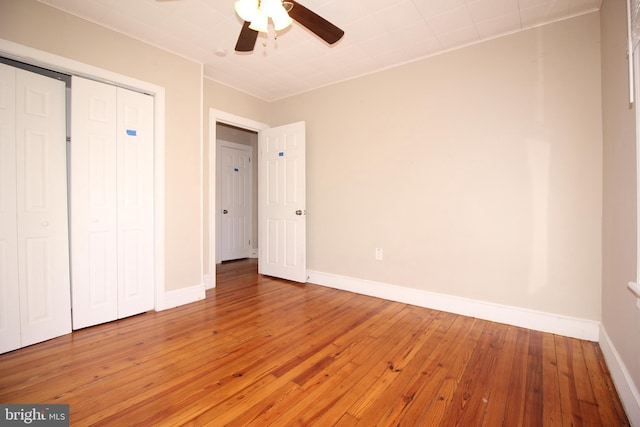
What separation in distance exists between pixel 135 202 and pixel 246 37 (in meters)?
1.98

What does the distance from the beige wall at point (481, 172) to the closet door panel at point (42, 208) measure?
2.84 metres

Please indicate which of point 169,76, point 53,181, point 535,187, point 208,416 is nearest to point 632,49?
point 535,187

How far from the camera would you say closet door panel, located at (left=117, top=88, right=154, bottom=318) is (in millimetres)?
2830

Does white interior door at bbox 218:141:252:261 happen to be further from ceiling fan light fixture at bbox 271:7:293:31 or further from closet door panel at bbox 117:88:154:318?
ceiling fan light fixture at bbox 271:7:293:31

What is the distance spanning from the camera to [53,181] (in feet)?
7.97

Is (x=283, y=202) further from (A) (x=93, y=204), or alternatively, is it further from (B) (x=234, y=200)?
(A) (x=93, y=204)

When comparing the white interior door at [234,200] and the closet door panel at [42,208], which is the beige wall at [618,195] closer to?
the closet door panel at [42,208]

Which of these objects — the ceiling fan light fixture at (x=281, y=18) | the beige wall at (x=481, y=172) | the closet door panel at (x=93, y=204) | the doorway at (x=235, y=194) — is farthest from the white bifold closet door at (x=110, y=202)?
the doorway at (x=235, y=194)

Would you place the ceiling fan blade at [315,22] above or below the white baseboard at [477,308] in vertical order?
above

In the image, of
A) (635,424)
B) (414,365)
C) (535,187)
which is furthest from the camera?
(535,187)

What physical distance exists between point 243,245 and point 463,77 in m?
4.77

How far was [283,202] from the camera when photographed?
14.0 ft

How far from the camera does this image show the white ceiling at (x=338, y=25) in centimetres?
240

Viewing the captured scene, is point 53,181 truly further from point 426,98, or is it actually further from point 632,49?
point 632,49
